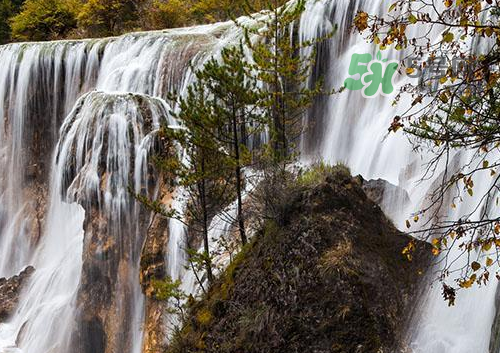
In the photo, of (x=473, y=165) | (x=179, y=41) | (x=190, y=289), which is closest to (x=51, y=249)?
(x=179, y=41)

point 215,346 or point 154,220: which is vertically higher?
point 154,220

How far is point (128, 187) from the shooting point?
888 cm

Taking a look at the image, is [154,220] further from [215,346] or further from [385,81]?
[385,81]

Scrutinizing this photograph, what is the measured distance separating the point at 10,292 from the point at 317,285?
13793 mm

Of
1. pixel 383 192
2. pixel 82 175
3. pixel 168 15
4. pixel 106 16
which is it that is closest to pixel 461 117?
pixel 383 192

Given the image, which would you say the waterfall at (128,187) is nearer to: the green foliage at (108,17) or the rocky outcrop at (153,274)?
the rocky outcrop at (153,274)

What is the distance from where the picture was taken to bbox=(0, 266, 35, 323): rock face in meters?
15.6

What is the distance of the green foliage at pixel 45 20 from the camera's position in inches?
1080

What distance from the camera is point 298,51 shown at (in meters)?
13.8

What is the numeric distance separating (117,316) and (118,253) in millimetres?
1409

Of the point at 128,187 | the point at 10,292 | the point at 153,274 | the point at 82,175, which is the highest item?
the point at 82,175

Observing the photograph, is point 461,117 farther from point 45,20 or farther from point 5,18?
point 5,18

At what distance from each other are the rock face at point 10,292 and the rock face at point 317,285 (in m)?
11.1

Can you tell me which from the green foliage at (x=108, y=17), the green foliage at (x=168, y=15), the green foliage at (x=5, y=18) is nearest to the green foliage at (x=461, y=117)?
the green foliage at (x=168, y=15)
